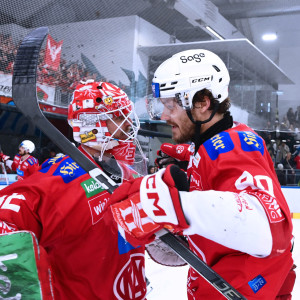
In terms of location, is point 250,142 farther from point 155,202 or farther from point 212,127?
point 155,202

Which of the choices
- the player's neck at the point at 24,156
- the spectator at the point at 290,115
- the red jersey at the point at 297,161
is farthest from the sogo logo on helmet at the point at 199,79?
the spectator at the point at 290,115

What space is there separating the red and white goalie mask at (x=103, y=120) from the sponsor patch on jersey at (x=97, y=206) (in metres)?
0.21

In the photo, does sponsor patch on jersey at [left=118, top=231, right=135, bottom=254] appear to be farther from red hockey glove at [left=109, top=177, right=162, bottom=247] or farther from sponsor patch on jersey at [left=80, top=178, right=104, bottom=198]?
red hockey glove at [left=109, top=177, right=162, bottom=247]

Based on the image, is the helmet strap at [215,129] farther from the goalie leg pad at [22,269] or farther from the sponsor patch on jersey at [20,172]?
the sponsor patch on jersey at [20,172]

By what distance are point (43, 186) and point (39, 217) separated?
8 cm

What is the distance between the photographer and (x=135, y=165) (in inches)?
A: 57.1

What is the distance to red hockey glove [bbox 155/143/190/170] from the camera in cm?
168

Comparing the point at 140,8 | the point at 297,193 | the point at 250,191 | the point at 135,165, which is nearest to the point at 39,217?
the point at 135,165

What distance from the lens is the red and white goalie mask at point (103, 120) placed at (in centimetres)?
140

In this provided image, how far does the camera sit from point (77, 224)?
1166 millimetres

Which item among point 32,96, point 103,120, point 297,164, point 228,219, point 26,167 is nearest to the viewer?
point 228,219

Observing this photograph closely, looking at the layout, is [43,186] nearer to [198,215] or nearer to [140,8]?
[198,215]

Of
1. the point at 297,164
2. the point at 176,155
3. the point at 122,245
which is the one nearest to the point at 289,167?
the point at 297,164

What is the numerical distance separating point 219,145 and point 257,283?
333 mm
